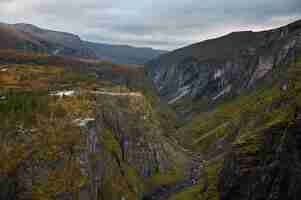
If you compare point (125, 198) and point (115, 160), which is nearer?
point (125, 198)

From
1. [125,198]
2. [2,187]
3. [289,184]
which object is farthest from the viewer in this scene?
[125,198]

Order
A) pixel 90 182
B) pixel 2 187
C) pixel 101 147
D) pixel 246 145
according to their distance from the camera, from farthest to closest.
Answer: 1. pixel 101 147
2. pixel 90 182
3. pixel 2 187
4. pixel 246 145

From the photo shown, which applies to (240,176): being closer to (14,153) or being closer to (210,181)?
(210,181)

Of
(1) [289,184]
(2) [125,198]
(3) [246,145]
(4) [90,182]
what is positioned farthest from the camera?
(2) [125,198]

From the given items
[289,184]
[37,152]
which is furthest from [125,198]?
[289,184]

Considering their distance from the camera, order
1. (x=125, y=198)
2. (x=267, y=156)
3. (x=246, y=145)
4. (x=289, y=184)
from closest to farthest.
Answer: (x=289, y=184) < (x=267, y=156) < (x=246, y=145) < (x=125, y=198)

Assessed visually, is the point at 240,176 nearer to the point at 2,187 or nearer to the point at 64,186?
the point at 64,186

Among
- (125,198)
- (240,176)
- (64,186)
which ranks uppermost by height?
(240,176)

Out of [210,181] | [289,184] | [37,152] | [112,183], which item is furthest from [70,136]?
[289,184]

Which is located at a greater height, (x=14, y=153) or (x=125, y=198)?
(x=14, y=153)
